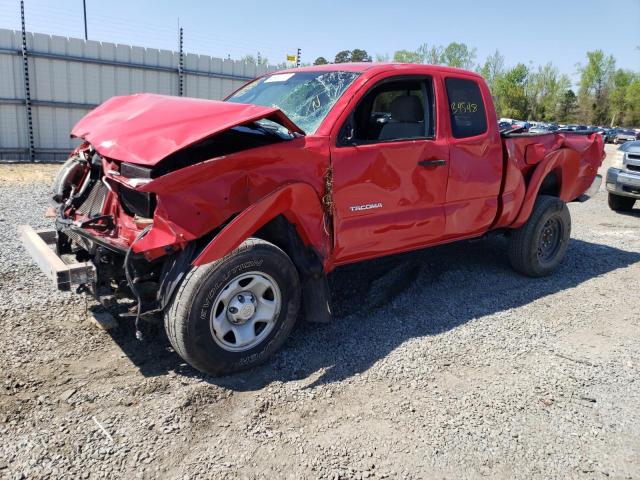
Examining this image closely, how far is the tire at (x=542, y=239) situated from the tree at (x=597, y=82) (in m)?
74.6

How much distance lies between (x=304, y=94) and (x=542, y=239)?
3.27m

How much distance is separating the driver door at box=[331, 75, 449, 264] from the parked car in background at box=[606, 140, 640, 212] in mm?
6897

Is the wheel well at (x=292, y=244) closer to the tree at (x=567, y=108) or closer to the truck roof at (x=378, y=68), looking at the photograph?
the truck roof at (x=378, y=68)

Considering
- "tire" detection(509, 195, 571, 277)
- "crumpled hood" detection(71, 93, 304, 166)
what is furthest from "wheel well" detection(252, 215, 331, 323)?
"tire" detection(509, 195, 571, 277)

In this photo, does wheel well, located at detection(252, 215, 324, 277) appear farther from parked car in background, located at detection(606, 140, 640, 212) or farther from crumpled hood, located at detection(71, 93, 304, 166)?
parked car in background, located at detection(606, 140, 640, 212)

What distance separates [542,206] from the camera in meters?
5.75

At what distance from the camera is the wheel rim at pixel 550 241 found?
233 inches

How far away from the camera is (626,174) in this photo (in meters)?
9.84

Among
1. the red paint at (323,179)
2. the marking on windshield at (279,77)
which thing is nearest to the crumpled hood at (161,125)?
the red paint at (323,179)

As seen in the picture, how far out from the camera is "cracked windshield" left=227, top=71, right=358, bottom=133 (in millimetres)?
4039

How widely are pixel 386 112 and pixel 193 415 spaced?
3.13 meters

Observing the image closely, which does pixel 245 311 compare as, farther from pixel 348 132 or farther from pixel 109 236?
pixel 348 132

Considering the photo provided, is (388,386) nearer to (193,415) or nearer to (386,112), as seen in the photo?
(193,415)

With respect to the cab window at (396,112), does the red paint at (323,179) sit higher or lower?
lower
